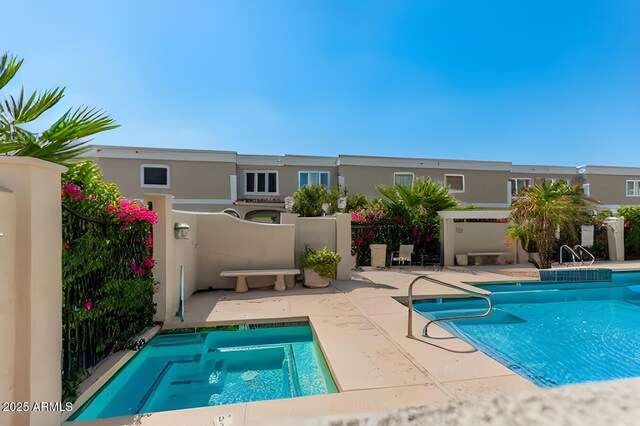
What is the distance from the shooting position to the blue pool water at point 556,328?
4.66 m

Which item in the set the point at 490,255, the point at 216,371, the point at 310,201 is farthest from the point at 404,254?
the point at 216,371

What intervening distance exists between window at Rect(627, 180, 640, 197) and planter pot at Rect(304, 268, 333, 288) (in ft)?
97.1

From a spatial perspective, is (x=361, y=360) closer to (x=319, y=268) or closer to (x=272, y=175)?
(x=319, y=268)

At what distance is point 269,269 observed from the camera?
28.7 ft

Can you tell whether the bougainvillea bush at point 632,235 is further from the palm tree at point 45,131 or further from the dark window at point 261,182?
the palm tree at point 45,131

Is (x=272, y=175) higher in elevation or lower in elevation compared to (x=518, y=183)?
higher

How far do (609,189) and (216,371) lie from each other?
3171cm

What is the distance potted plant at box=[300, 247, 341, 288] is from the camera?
862cm

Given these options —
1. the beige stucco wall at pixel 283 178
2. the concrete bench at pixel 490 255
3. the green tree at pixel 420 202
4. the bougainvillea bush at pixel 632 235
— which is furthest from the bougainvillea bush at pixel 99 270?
the bougainvillea bush at pixel 632 235

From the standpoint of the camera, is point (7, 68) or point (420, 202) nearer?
point (7, 68)

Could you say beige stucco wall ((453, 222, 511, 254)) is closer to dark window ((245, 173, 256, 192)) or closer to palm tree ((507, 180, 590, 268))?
palm tree ((507, 180, 590, 268))

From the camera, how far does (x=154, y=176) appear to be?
727 inches

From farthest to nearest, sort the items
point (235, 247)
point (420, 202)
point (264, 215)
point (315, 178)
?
point (315, 178) → point (264, 215) → point (420, 202) → point (235, 247)

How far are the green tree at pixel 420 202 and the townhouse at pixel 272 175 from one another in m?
5.72
